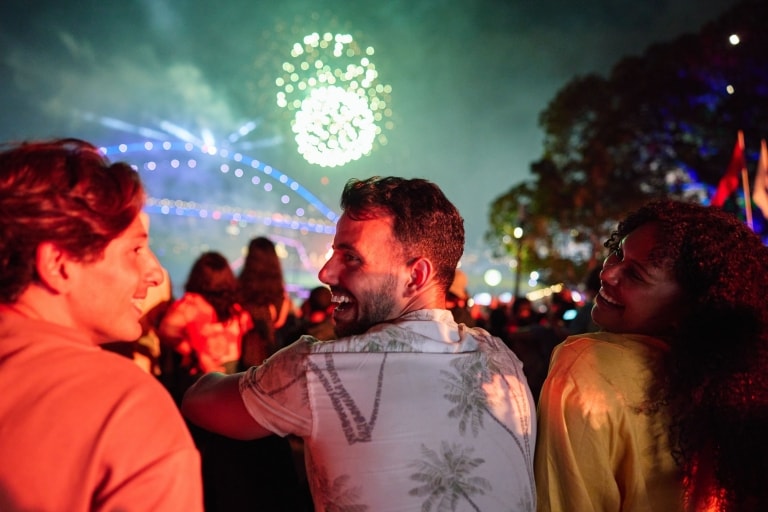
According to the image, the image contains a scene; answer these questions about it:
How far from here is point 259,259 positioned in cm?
482

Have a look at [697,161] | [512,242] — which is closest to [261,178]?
[512,242]

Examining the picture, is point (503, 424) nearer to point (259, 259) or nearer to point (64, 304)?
point (64, 304)

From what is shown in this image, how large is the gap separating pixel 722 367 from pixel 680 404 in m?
0.19

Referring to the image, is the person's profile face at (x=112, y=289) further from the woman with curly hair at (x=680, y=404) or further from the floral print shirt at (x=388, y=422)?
the woman with curly hair at (x=680, y=404)

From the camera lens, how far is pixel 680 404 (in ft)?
6.09

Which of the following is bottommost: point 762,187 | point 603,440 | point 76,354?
point 603,440

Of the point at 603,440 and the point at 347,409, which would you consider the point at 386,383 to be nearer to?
the point at 347,409

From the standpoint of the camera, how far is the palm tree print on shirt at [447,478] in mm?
1405

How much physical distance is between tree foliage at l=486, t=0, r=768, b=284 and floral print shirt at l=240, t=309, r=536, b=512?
16.2 meters

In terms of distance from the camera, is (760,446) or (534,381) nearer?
(760,446)

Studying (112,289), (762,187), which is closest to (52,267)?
(112,289)

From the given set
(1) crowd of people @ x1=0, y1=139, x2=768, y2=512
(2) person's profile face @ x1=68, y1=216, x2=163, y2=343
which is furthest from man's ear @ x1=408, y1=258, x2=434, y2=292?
(2) person's profile face @ x1=68, y1=216, x2=163, y2=343

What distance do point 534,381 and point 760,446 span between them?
174 inches

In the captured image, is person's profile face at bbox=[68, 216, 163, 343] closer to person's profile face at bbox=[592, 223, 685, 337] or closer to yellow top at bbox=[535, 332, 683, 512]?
yellow top at bbox=[535, 332, 683, 512]
